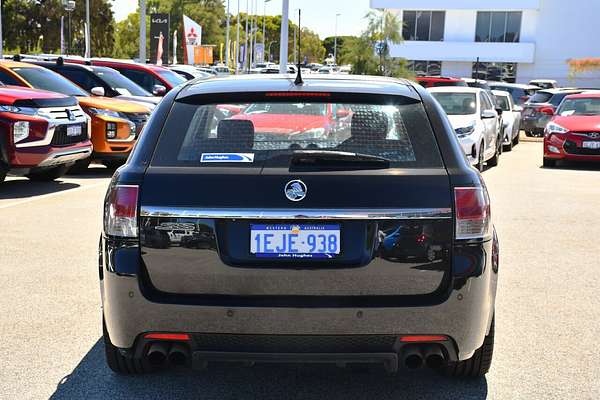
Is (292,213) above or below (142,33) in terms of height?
below

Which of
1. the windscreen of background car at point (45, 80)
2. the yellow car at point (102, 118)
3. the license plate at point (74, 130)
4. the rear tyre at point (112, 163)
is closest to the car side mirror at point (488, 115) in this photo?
the yellow car at point (102, 118)

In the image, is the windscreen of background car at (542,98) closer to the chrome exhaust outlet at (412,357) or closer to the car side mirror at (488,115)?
the car side mirror at (488,115)

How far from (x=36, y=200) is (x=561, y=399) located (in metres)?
7.96

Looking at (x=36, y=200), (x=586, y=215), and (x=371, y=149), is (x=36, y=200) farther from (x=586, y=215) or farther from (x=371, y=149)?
(x=371, y=149)

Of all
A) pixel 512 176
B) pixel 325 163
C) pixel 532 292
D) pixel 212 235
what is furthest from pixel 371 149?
pixel 512 176

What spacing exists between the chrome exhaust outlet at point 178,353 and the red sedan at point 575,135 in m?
13.9

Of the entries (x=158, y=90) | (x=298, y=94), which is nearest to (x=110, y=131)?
(x=158, y=90)

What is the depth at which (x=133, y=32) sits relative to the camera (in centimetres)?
9462

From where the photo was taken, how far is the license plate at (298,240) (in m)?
3.39

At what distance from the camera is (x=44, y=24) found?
258ft

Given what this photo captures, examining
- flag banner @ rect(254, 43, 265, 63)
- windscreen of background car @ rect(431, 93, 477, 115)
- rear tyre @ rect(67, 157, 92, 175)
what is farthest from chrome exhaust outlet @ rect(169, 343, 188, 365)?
flag banner @ rect(254, 43, 265, 63)

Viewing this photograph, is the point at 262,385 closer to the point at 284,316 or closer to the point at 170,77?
the point at 284,316

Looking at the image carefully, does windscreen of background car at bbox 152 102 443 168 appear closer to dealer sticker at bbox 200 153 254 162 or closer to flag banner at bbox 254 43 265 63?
dealer sticker at bbox 200 153 254 162

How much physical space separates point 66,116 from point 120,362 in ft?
25.8
